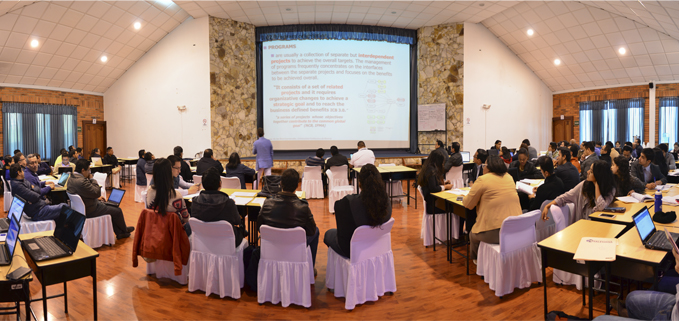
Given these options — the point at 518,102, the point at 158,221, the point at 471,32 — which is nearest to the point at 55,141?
the point at 158,221

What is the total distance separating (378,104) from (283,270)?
32.6ft

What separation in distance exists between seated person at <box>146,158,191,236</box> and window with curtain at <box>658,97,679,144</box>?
48.2ft

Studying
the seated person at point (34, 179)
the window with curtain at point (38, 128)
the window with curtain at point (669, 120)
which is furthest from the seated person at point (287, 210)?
the window with curtain at point (669, 120)

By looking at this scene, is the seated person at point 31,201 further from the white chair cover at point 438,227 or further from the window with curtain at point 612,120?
the window with curtain at point 612,120

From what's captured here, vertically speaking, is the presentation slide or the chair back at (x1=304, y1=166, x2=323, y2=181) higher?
the presentation slide

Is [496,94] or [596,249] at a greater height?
[496,94]

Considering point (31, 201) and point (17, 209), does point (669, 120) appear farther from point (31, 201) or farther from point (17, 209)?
point (31, 201)

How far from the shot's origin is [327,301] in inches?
134

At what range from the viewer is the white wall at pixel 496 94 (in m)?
12.6

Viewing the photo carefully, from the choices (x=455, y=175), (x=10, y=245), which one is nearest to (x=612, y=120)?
(x=455, y=175)

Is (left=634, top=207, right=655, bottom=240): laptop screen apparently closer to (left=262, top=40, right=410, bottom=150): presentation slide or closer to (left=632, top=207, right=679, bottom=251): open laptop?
(left=632, top=207, right=679, bottom=251): open laptop

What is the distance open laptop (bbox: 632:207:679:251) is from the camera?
251 cm

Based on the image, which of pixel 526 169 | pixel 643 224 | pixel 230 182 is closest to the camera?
pixel 643 224

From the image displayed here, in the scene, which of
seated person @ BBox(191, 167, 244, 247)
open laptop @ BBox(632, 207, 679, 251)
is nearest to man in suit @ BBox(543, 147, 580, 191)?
open laptop @ BBox(632, 207, 679, 251)
